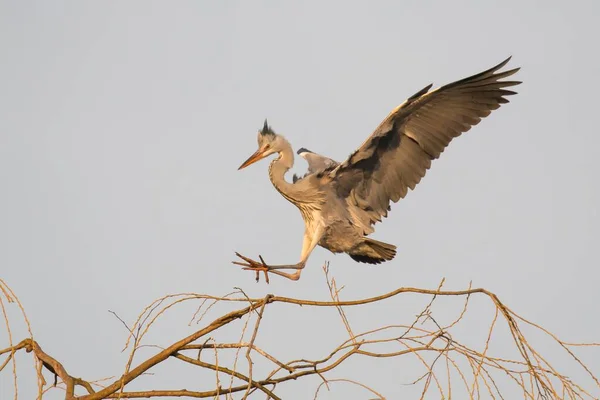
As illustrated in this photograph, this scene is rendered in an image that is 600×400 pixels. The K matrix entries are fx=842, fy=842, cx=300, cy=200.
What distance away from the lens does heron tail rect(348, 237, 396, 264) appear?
7.58 meters

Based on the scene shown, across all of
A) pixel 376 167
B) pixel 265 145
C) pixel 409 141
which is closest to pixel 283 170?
pixel 265 145

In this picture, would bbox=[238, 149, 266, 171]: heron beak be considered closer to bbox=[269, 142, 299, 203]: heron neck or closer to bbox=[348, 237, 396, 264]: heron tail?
bbox=[269, 142, 299, 203]: heron neck

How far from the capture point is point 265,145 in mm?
7629

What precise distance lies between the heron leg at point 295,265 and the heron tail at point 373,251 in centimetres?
45

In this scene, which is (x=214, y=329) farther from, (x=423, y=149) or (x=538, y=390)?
(x=423, y=149)

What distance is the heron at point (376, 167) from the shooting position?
6.98 meters

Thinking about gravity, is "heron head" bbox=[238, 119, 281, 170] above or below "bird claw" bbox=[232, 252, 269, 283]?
above

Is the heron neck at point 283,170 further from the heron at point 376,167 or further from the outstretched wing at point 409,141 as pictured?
the outstretched wing at point 409,141

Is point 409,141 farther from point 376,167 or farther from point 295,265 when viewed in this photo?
point 295,265

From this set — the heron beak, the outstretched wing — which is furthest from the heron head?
the outstretched wing

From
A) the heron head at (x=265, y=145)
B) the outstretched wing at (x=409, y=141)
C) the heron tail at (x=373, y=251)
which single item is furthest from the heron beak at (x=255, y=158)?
the heron tail at (x=373, y=251)

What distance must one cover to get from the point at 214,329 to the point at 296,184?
3.49 metres

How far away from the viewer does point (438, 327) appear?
3.96m

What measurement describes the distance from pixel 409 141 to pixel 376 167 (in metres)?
0.38
